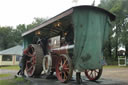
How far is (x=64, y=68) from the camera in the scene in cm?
545

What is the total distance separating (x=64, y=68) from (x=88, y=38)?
138cm

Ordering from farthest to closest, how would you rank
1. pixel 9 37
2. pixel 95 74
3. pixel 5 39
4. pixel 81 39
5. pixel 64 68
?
pixel 9 37, pixel 5 39, pixel 95 74, pixel 64 68, pixel 81 39

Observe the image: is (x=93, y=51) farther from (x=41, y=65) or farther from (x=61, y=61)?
(x=41, y=65)

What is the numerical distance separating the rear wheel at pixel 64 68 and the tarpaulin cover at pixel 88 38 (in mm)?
229

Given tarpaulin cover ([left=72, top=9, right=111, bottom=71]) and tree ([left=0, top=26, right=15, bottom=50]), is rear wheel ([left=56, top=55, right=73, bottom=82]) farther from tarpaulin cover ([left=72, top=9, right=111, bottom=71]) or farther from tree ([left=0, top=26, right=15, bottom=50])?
tree ([left=0, top=26, right=15, bottom=50])

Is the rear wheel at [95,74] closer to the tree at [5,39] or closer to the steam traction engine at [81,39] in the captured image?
the steam traction engine at [81,39]

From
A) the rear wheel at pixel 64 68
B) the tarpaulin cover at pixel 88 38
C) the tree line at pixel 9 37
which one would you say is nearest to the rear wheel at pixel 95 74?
the tarpaulin cover at pixel 88 38

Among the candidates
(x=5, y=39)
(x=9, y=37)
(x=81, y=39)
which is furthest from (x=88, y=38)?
(x=9, y=37)

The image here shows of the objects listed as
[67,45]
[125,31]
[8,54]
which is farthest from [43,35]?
[8,54]

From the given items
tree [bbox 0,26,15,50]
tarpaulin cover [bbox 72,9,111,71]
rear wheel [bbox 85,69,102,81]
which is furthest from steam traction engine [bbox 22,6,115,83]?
tree [bbox 0,26,15,50]

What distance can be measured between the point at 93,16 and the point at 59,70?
2367 mm

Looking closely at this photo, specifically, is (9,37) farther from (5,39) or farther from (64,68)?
(64,68)

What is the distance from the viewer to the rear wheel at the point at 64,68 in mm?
5014

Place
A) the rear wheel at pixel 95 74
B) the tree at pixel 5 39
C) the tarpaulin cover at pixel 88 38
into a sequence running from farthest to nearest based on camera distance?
the tree at pixel 5 39, the rear wheel at pixel 95 74, the tarpaulin cover at pixel 88 38
